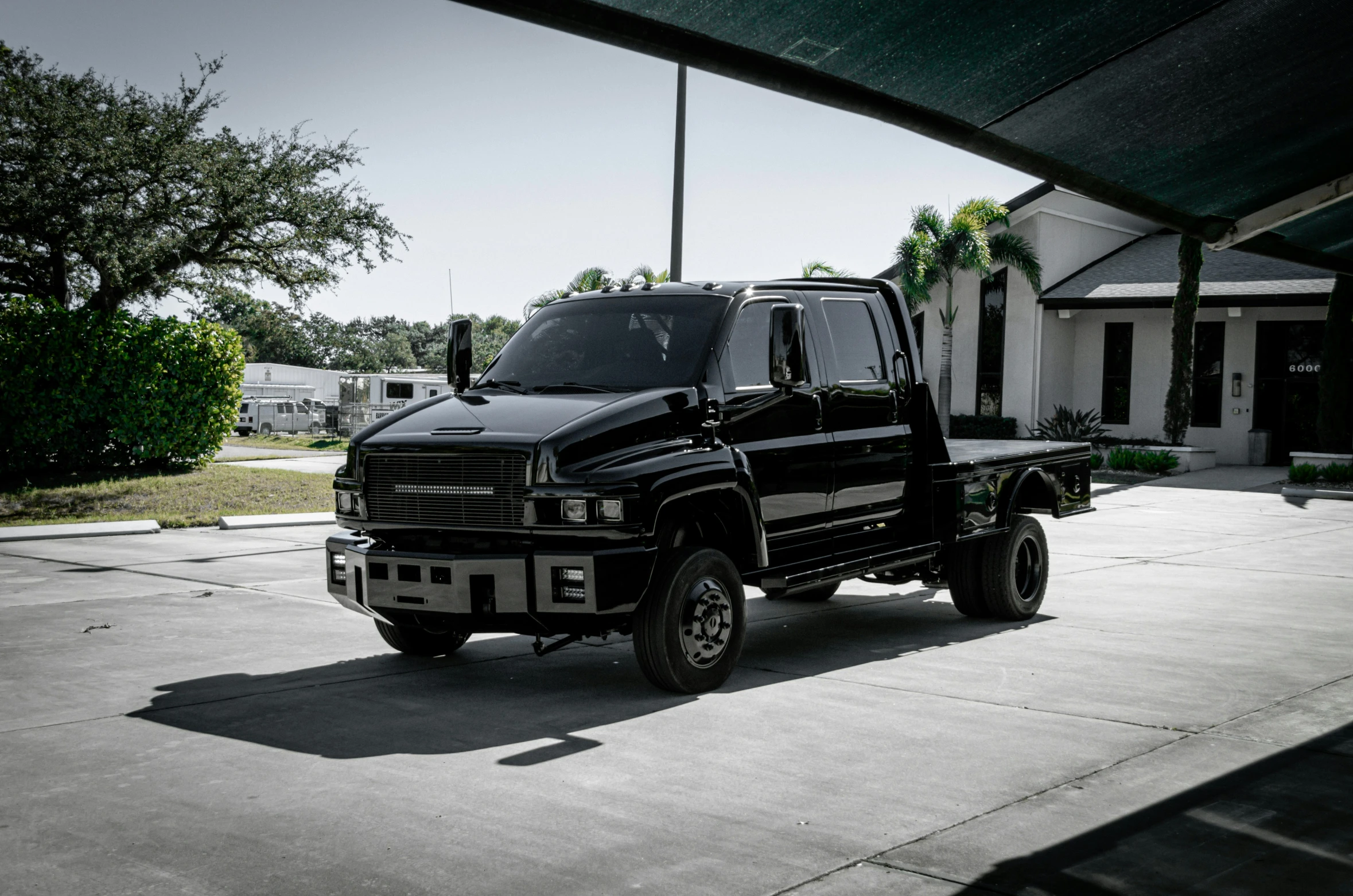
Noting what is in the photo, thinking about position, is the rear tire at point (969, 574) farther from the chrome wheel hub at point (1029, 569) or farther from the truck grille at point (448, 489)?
the truck grille at point (448, 489)

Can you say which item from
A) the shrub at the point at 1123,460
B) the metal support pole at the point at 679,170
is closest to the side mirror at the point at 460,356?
the metal support pole at the point at 679,170

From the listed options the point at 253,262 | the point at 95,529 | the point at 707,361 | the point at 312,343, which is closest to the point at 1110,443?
the point at 253,262

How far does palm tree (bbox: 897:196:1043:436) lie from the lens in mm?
33094

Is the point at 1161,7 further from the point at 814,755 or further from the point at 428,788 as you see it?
the point at 428,788

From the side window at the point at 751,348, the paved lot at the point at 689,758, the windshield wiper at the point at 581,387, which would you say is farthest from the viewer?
the side window at the point at 751,348

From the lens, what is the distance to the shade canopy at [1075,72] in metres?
5.06

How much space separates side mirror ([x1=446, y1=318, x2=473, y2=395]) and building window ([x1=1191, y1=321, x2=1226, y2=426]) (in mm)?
28578

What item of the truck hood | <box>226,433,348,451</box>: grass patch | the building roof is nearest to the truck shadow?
the truck hood

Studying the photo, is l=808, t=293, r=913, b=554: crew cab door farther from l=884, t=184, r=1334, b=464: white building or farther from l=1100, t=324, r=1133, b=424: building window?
l=1100, t=324, r=1133, b=424: building window

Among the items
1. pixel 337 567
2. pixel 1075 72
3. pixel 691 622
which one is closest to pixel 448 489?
pixel 337 567

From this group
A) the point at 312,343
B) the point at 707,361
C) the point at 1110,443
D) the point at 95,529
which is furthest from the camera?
the point at 312,343

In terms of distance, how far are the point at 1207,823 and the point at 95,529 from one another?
1511 cm

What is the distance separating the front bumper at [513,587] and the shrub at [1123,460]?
81.4 ft

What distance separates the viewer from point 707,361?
25.4ft
